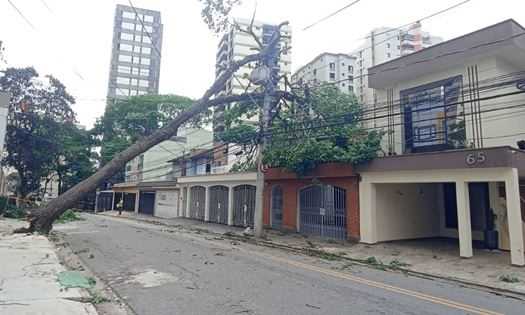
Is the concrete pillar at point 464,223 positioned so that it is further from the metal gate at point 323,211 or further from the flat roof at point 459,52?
the flat roof at point 459,52

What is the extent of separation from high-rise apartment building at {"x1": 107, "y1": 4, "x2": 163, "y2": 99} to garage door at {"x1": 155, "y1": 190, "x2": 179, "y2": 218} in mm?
57868

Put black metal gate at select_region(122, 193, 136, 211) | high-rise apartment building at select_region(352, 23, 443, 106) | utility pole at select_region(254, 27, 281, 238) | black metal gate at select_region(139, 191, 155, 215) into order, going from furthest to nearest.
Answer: high-rise apartment building at select_region(352, 23, 443, 106)
black metal gate at select_region(122, 193, 136, 211)
black metal gate at select_region(139, 191, 155, 215)
utility pole at select_region(254, 27, 281, 238)

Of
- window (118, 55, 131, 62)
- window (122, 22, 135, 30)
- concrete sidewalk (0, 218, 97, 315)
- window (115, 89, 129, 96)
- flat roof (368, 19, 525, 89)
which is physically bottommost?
concrete sidewalk (0, 218, 97, 315)

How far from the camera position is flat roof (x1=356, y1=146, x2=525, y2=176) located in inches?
400

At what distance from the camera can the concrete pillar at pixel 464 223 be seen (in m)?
10.9

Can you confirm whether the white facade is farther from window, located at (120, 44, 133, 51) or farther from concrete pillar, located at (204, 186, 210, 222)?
window, located at (120, 44, 133, 51)

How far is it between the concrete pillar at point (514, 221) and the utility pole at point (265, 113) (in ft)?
29.4

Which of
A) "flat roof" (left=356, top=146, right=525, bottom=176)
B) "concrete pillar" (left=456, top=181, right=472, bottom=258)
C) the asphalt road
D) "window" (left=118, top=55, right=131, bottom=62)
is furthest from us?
"window" (left=118, top=55, right=131, bottom=62)

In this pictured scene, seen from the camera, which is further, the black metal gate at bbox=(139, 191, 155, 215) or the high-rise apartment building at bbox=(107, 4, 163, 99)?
the high-rise apartment building at bbox=(107, 4, 163, 99)

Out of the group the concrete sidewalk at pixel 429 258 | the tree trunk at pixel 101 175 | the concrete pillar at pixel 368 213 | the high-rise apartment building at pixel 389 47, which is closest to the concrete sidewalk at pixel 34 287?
the tree trunk at pixel 101 175

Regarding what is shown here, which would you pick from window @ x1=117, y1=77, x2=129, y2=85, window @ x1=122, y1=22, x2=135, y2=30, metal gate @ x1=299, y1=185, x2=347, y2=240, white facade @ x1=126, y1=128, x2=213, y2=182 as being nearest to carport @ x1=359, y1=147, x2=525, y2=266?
metal gate @ x1=299, y1=185, x2=347, y2=240

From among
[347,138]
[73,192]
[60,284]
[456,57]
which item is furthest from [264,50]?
[60,284]

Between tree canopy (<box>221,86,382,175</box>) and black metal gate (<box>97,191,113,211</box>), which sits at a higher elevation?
tree canopy (<box>221,86,382,175</box>)

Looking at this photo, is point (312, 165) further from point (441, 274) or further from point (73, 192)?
point (73, 192)
